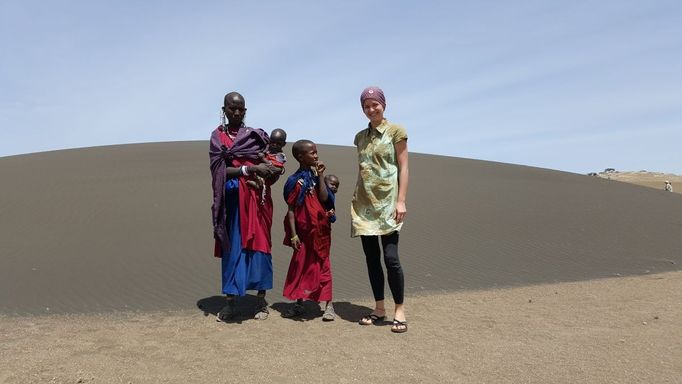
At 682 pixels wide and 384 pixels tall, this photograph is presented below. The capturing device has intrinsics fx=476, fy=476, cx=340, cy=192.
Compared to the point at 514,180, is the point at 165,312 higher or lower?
lower

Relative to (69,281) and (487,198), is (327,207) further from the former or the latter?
(487,198)

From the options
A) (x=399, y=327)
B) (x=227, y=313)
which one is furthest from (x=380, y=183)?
(x=227, y=313)

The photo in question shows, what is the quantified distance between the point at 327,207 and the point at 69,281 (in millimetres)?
3305

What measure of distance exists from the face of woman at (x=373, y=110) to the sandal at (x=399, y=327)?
1.62 metres

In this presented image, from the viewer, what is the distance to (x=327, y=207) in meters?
4.24

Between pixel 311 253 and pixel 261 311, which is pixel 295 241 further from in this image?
pixel 261 311

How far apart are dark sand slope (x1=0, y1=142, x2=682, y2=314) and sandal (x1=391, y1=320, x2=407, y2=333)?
1.57 metres

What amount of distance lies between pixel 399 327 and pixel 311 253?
1.00m

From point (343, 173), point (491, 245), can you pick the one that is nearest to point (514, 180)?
point (343, 173)

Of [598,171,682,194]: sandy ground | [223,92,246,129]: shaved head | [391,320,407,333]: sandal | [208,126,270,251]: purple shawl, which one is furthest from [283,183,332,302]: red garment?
[598,171,682,194]: sandy ground

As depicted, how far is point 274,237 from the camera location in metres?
7.79

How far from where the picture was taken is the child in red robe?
411cm

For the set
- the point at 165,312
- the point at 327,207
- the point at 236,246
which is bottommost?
the point at 165,312

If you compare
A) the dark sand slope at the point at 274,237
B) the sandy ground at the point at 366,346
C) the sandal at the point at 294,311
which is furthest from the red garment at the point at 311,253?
the dark sand slope at the point at 274,237
